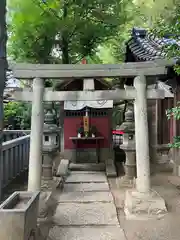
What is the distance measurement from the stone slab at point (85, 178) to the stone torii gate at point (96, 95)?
2.68 meters

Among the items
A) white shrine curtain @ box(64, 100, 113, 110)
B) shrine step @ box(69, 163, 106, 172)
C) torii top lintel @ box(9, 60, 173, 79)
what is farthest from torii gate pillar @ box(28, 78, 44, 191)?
shrine step @ box(69, 163, 106, 172)

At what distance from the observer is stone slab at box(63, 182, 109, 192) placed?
6941 millimetres

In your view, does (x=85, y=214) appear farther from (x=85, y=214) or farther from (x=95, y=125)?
(x=95, y=125)

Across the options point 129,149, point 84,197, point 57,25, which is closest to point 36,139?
point 84,197

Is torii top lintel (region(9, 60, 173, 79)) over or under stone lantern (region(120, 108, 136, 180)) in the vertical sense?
over

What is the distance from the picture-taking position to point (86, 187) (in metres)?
7.21

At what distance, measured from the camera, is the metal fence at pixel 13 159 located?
263 inches

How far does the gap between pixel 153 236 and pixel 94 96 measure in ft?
9.61

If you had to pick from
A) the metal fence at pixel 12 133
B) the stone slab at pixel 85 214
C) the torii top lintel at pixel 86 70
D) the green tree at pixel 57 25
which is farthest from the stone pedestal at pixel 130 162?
the green tree at pixel 57 25

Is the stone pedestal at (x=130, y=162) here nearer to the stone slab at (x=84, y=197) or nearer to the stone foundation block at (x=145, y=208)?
the stone slab at (x=84, y=197)

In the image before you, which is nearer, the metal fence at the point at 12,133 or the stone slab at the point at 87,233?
the stone slab at the point at 87,233

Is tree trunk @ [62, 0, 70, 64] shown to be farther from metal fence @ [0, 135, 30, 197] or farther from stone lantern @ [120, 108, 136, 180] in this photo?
stone lantern @ [120, 108, 136, 180]

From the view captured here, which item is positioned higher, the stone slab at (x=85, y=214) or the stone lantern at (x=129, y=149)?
the stone lantern at (x=129, y=149)

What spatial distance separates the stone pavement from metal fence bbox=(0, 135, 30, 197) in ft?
5.01
